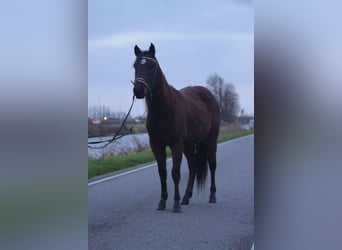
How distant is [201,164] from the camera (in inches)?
117

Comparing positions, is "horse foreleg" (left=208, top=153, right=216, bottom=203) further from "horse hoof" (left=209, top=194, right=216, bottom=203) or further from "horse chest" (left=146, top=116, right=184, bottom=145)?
"horse chest" (left=146, top=116, right=184, bottom=145)

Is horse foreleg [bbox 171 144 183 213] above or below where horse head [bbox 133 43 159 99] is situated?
below

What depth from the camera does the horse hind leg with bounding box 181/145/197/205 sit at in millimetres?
2688

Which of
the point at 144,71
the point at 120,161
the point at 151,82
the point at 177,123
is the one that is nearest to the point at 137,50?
the point at 144,71

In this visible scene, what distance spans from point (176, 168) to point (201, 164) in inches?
7.5

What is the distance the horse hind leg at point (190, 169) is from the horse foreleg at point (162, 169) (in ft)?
0.42

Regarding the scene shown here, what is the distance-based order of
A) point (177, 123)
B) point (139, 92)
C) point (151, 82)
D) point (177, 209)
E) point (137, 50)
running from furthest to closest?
point (177, 123), point (177, 209), point (151, 82), point (139, 92), point (137, 50)

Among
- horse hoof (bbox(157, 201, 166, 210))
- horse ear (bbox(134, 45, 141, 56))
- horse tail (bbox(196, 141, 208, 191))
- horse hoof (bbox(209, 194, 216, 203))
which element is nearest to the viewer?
horse ear (bbox(134, 45, 141, 56))

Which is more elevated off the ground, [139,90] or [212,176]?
[139,90]

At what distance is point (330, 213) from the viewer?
5.17 feet

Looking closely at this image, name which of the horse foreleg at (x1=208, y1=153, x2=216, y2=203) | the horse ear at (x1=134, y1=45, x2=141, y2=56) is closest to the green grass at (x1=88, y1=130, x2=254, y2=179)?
the horse foreleg at (x1=208, y1=153, x2=216, y2=203)

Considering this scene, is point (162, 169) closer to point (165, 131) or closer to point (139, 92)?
point (165, 131)

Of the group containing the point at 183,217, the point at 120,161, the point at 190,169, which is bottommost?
the point at 183,217

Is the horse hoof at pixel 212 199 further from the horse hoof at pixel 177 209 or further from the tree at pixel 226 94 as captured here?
the tree at pixel 226 94
